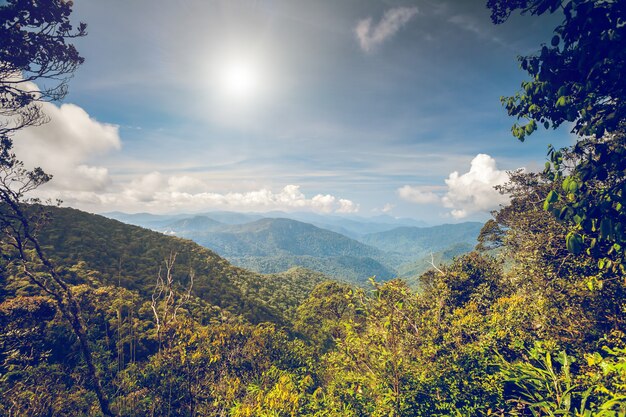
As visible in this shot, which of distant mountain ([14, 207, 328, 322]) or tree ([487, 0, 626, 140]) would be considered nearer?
tree ([487, 0, 626, 140])

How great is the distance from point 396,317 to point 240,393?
8522mm

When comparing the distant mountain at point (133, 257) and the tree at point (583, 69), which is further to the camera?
the distant mountain at point (133, 257)

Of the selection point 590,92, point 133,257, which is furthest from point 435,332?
point 133,257

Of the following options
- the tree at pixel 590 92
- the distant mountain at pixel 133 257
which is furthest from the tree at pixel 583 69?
the distant mountain at pixel 133 257

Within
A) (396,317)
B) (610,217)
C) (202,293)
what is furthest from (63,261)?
(610,217)

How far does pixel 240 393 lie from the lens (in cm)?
1121

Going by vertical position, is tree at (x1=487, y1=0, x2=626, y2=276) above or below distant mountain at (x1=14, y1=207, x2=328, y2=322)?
above

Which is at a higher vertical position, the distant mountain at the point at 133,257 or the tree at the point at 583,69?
the tree at the point at 583,69

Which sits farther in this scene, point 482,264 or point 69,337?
point 482,264

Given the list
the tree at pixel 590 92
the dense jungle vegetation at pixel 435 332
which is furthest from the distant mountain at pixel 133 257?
the tree at pixel 590 92

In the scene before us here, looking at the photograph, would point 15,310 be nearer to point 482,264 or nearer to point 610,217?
point 610,217

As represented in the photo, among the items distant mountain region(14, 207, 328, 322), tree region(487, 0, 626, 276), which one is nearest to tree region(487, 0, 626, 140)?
tree region(487, 0, 626, 276)

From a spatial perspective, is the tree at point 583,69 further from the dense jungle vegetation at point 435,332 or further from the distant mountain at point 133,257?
the distant mountain at point 133,257

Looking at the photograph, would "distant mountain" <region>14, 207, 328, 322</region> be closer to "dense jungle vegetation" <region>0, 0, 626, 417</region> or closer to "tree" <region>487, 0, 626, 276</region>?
"dense jungle vegetation" <region>0, 0, 626, 417</region>
